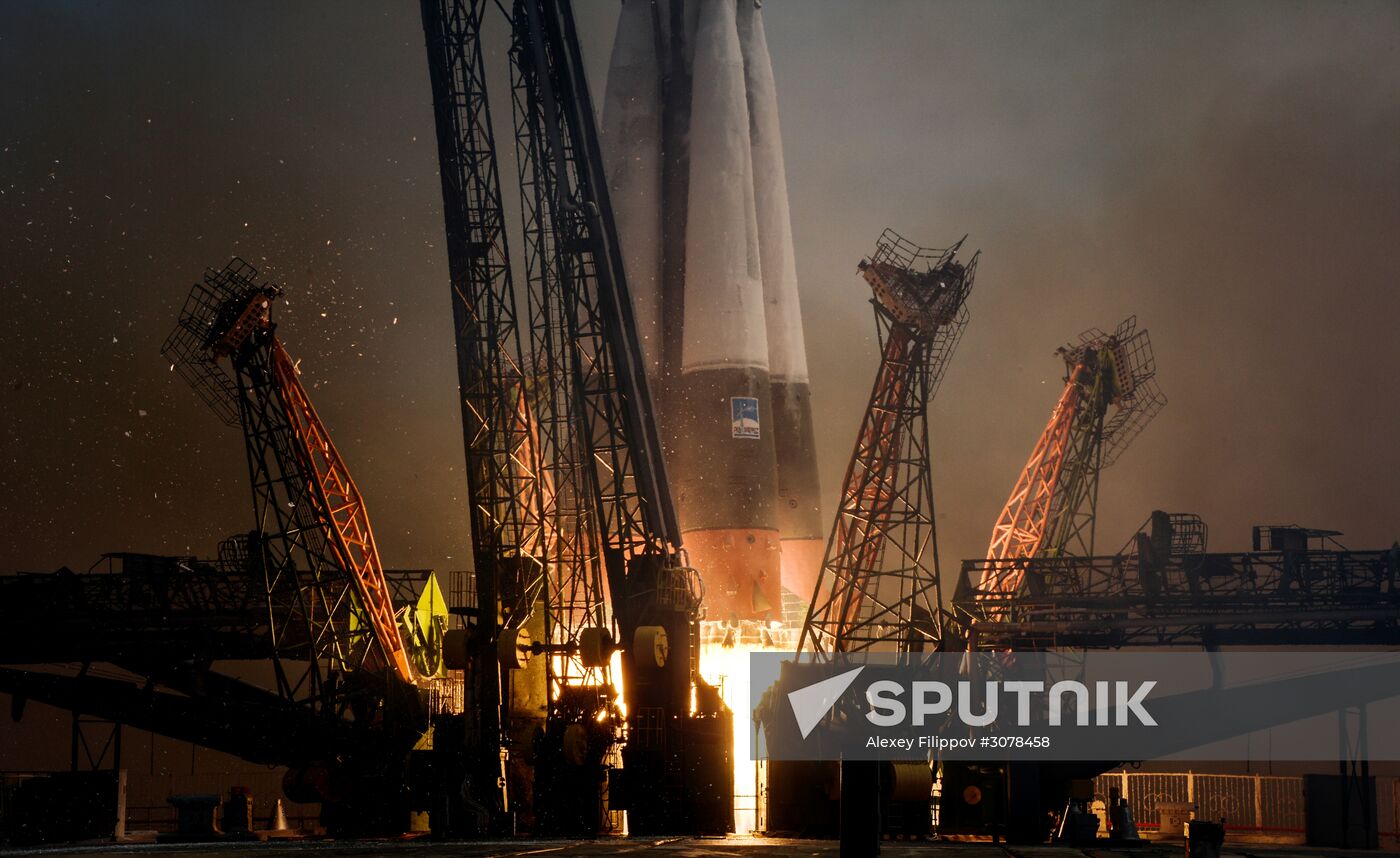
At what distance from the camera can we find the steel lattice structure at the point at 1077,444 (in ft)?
210

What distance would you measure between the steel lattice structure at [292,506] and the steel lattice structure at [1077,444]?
25.3m

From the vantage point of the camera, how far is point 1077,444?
213ft

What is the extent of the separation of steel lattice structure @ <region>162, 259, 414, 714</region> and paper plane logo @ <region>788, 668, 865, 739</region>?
40.2ft

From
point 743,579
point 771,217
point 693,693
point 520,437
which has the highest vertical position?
point 771,217

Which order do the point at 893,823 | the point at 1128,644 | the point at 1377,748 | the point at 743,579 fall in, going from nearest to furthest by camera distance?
the point at 893,823 → the point at 1128,644 → the point at 1377,748 → the point at 743,579

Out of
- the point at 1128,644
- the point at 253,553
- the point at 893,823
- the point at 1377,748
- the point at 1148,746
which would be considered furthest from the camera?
the point at 1377,748

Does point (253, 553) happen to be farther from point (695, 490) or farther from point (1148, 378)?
point (1148, 378)

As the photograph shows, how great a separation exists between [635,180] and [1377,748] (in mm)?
35703

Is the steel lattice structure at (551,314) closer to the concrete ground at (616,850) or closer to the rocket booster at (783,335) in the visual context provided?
the concrete ground at (616,850)

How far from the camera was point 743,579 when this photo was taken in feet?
203

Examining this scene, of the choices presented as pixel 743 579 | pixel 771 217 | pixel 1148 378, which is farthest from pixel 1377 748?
pixel 771 217

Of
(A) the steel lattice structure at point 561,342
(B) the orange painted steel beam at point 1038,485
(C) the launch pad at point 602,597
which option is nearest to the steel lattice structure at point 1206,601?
(C) the launch pad at point 602,597

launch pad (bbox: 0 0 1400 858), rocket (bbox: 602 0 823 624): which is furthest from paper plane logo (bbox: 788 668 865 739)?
rocket (bbox: 602 0 823 624)

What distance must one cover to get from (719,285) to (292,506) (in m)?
20.4
